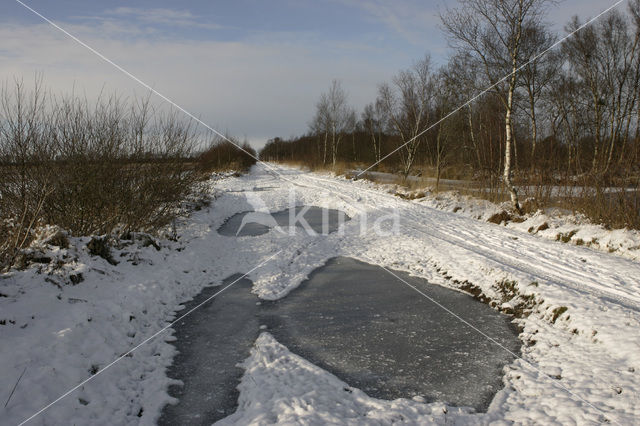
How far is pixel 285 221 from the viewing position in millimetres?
15523

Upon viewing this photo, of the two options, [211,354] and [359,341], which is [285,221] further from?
[211,354]

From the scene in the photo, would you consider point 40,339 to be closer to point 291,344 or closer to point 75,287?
point 75,287

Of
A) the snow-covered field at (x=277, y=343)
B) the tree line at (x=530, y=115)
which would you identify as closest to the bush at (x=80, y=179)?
the snow-covered field at (x=277, y=343)

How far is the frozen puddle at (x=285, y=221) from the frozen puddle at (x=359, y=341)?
17.7ft

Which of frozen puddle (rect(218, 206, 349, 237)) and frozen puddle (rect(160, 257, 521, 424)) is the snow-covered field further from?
frozen puddle (rect(218, 206, 349, 237))

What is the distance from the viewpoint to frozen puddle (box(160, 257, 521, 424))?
4520 mm

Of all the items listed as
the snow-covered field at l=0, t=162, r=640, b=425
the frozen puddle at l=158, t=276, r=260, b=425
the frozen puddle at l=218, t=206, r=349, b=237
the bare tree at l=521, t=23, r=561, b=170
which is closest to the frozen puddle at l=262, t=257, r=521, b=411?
the snow-covered field at l=0, t=162, r=640, b=425

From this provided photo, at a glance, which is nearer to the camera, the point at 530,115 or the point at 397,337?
the point at 397,337

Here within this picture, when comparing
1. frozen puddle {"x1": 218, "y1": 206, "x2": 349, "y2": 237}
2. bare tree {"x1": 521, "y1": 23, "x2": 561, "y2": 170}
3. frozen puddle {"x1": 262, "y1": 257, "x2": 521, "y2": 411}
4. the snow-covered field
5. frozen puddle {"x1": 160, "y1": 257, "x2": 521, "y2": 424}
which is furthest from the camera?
bare tree {"x1": 521, "y1": 23, "x2": 561, "y2": 170}

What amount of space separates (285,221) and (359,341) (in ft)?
33.0

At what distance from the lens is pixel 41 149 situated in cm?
786

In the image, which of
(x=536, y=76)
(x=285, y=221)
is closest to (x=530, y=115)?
(x=536, y=76)

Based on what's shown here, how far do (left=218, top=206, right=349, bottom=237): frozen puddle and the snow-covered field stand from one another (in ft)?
12.1

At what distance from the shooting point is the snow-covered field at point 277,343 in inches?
156
